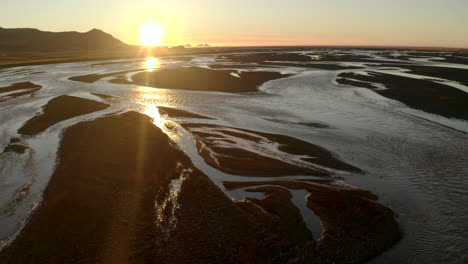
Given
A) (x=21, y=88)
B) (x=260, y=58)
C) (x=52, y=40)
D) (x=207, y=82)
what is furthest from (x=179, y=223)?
(x=52, y=40)

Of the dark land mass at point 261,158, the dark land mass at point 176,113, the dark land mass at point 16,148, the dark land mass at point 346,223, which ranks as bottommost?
the dark land mass at point 346,223

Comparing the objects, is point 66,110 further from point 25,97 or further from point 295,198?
point 295,198

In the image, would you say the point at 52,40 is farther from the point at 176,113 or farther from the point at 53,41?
the point at 176,113

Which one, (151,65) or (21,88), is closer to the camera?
(21,88)

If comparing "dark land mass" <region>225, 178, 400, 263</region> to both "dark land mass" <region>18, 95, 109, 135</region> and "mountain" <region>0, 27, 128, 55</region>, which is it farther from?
"mountain" <region>0, 27, 128, 55</region>

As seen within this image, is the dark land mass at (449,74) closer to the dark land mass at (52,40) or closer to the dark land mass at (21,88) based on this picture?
the dark land mass at (21,88)

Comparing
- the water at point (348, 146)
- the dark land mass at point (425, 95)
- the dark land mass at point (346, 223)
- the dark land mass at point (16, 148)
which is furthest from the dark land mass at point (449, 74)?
the dark land mass at point (16, 148)
